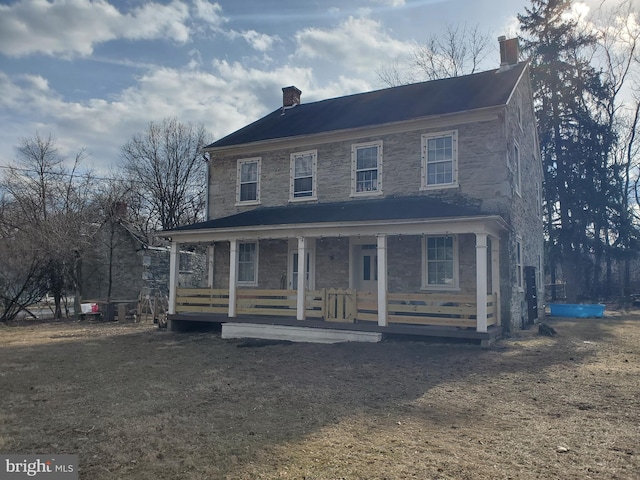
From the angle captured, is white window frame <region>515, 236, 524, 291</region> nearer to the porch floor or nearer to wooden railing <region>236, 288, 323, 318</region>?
the porch floor

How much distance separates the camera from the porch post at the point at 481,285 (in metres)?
10.8

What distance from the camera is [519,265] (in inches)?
579

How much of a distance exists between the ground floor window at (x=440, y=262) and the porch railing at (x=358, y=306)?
82 cm

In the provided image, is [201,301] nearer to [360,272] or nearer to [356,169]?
[360,272]

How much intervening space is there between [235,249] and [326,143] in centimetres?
474

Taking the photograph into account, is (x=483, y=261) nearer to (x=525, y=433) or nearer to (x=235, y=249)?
(x=525, y=433)

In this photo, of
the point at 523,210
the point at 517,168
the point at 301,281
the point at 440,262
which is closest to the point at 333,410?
the point at 301,281

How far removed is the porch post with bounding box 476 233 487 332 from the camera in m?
10.8

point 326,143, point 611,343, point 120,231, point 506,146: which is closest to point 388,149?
point 326,143

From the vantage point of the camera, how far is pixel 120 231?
917 inches

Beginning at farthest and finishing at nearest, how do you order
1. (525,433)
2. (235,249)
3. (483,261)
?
(235,249)
(483,261)
(525,433)

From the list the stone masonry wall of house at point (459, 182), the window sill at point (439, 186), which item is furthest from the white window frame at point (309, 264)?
the window sill at point (439, 186)

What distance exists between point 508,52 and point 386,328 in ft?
36.3

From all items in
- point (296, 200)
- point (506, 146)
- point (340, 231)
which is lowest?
point (340, 231)
